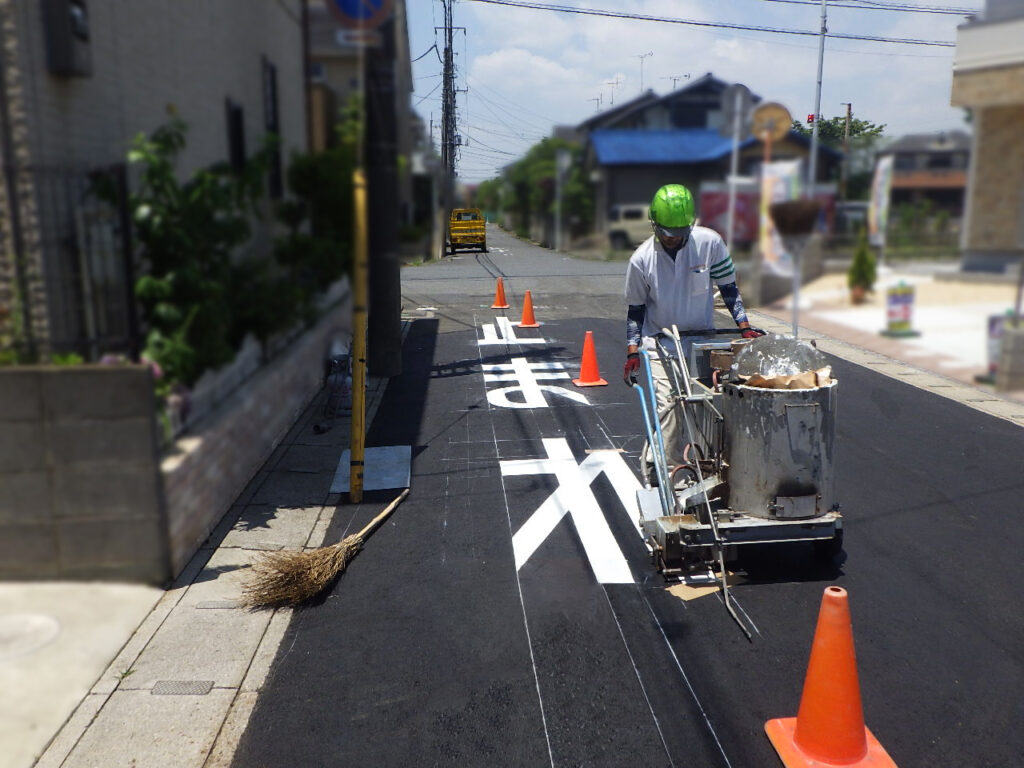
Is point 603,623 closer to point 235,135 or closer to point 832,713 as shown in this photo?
point 832,713

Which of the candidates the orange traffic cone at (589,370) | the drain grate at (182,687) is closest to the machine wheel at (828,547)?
the drain grate at (182,687)

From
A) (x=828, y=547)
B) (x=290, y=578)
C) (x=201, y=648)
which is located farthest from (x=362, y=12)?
(x=828, y=547)

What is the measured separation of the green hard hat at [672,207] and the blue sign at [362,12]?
0.49 m

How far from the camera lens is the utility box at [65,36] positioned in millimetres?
761

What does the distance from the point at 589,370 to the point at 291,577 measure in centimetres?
749

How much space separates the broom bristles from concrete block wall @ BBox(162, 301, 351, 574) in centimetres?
481

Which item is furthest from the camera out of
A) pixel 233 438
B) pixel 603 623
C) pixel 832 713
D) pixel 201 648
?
pixel 603 623

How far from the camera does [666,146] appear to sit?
126cm

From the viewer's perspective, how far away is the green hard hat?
1.29m

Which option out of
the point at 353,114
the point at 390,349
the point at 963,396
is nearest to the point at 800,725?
the point at 390,349

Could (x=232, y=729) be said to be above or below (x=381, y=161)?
below

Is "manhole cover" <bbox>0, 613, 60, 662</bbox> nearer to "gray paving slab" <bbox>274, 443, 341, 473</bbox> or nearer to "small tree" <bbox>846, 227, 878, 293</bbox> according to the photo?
"small tree" <bbox>846, 227, 878, 293</bbox>

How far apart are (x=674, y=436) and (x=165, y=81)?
18.2ft

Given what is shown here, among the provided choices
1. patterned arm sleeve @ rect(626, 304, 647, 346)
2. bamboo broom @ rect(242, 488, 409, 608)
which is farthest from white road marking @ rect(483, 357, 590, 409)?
patterned arm sleeve @ rect(626, 304, 647, 346)
